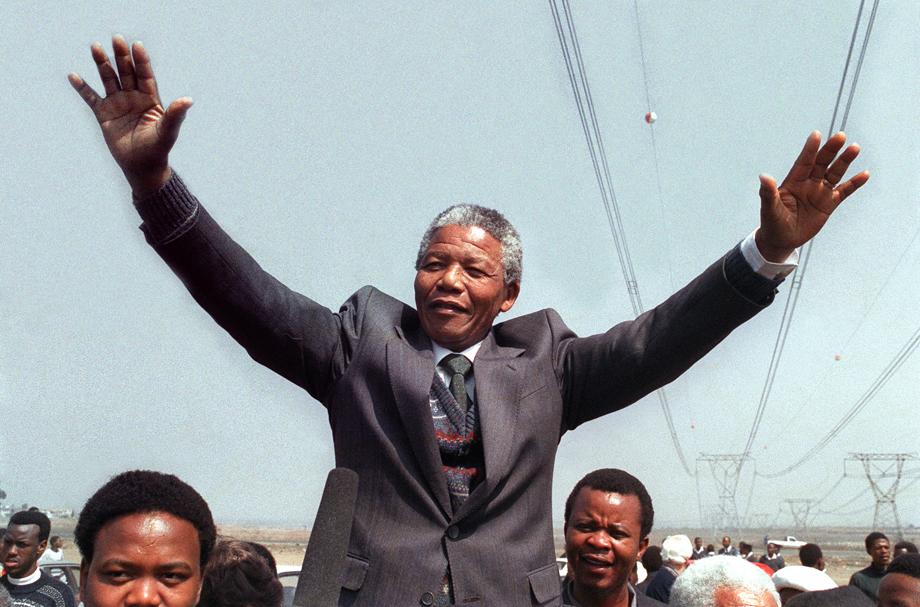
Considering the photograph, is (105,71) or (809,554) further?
(809,554)

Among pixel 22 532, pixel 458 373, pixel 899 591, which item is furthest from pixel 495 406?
pixel 22 532

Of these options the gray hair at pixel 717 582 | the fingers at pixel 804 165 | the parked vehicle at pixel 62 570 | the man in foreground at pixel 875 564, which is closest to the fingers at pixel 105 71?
the fingers at pixel 804 165

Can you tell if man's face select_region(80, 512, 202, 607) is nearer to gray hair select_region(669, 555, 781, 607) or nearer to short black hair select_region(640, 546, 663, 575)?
gray hair select_region(669, 555, 781, 607)

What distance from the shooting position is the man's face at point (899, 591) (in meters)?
3.88

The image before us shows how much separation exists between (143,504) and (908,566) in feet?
11.4

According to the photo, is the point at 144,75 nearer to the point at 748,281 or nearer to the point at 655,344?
the point at 655,344

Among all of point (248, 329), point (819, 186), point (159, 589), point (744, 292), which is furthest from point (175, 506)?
point (819, 186)

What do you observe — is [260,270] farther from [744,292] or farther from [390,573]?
[744,292]

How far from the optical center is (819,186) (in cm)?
236

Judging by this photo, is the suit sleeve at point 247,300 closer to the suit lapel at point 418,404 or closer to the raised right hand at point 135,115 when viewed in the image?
the raised right hand at point 135,115

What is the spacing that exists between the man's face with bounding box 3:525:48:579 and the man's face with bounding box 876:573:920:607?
→ 605cm

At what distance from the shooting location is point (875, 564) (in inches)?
332

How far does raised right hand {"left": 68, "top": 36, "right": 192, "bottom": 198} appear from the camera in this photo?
2055 millimetres

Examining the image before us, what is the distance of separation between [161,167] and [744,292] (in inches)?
61.3
